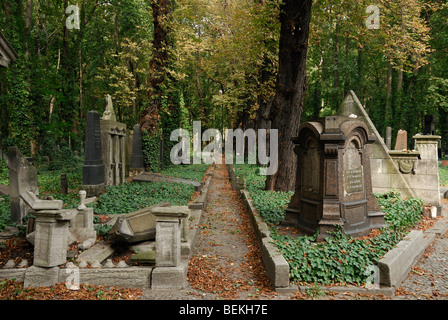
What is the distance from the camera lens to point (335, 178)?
5.24m

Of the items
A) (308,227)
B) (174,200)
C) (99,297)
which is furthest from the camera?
(174,200)

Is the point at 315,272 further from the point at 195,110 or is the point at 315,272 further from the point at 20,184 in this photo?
the point at 195,110

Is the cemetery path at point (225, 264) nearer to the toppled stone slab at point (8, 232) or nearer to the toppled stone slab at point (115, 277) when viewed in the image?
the toppled stone slab at point (115, 277)

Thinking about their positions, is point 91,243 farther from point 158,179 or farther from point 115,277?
point 158,179

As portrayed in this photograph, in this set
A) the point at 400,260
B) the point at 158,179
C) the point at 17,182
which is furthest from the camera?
the point at 158,179

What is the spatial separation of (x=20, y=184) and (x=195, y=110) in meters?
32.5

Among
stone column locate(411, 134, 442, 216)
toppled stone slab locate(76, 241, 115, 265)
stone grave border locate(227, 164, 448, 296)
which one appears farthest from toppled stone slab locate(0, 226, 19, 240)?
stone column locate(411, 134, 442, 216)

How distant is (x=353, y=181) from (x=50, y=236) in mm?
5325

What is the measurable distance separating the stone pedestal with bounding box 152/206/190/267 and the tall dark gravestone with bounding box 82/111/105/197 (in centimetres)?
591

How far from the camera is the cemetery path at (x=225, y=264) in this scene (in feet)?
12.8

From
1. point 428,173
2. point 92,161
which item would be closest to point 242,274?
point 92,161

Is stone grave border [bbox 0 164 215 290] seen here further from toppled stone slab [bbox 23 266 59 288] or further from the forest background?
the forest background

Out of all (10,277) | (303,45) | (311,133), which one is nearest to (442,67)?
(303,45)
